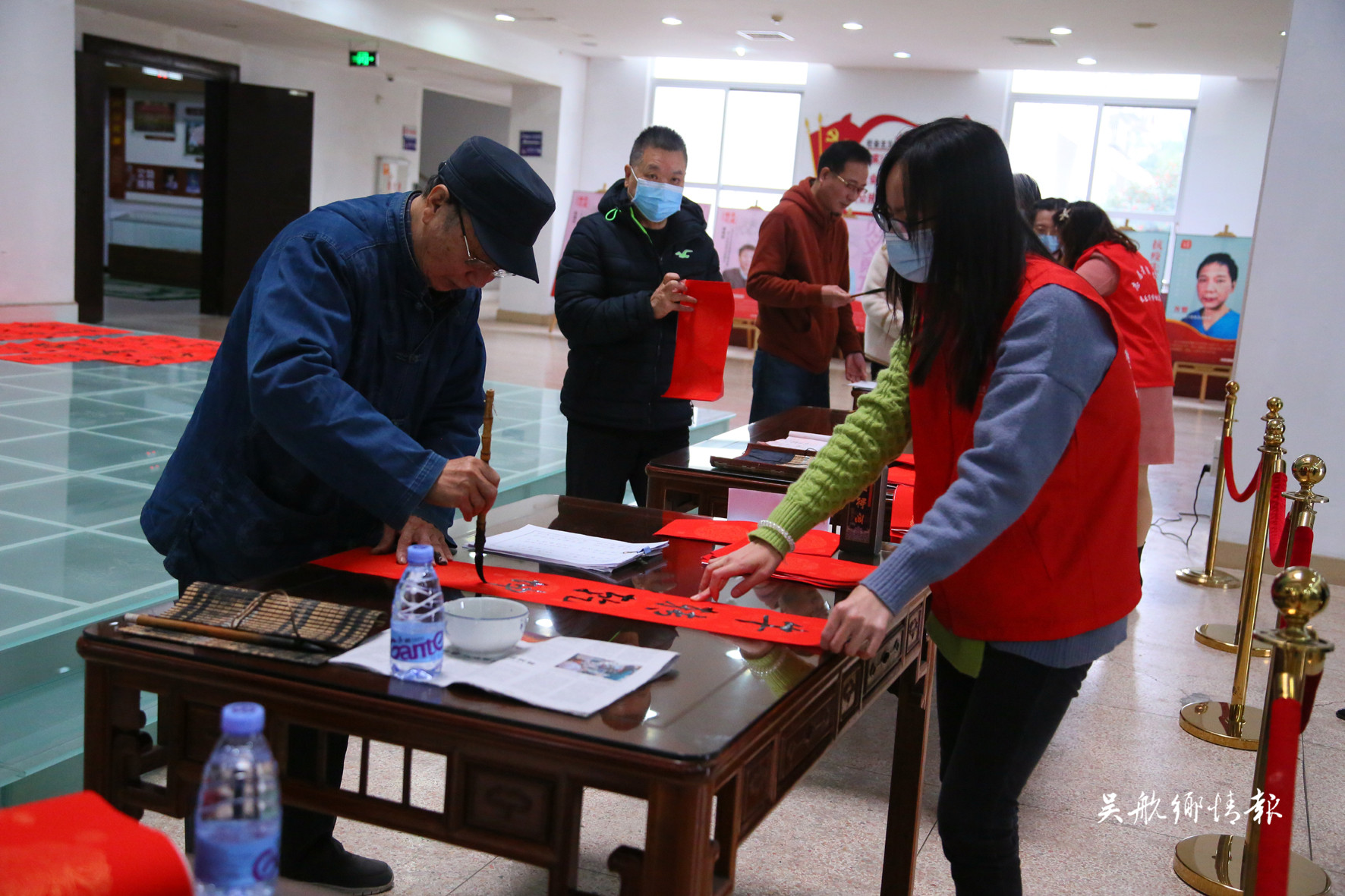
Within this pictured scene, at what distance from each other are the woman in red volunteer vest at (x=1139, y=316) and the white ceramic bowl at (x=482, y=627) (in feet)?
9.58

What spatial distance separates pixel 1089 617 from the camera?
1426 millimetres

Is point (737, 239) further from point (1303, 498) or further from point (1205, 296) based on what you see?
point (1303, 498)

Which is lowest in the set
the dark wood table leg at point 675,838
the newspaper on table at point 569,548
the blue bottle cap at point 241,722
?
the dark wood table leg at point 675,838

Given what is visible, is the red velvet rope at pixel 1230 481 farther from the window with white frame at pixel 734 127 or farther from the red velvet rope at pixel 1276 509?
the window with white frame at pixel 734 127

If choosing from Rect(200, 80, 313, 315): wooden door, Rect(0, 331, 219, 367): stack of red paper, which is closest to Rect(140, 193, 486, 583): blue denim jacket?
Rect(0, 331, 219, 367): stack of red paper

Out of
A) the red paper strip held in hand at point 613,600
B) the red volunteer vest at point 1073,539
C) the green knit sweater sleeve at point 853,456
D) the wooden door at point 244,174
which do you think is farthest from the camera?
the wooden door at point 244,174

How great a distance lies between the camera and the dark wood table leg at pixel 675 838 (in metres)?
1.07

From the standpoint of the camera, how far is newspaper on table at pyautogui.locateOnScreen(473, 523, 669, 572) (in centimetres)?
183

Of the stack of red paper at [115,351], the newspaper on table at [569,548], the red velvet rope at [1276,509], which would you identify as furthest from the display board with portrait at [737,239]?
the newspaper on table at [569,548]

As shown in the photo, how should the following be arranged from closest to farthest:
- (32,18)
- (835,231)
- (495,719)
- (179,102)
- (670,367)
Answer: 1. (495,719)
2. (670,367)
3. (835,231)
4. (32,18)
5. (179,102)

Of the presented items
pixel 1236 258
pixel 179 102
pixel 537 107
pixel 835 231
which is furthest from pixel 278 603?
pixel 179 102

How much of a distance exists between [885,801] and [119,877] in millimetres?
2088

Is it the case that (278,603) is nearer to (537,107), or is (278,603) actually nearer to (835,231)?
(835,231)

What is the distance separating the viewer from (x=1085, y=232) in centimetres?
379
